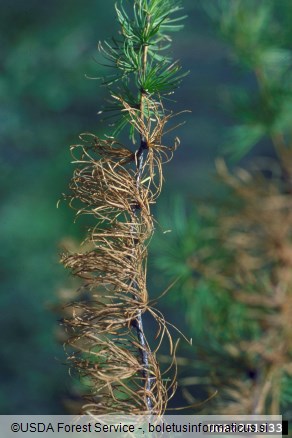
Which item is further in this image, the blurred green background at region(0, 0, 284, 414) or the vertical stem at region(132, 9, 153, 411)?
the blurred green background at region(0, 0, 284, 414)

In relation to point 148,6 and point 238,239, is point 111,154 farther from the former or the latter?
point 238,239

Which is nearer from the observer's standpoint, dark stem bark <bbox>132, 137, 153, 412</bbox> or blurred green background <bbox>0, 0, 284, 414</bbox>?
dark stem bark <bbox>132, 137, 153, 412</bbox>

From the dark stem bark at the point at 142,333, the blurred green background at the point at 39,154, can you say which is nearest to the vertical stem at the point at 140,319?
the dark stem bark at the point at 142,333

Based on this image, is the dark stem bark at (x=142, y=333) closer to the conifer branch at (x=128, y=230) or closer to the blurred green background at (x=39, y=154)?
the conifer branch at (x=128, y=230)

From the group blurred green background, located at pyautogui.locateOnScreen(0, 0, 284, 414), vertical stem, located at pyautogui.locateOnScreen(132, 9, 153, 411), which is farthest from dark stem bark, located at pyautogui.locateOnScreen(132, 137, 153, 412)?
blurred green background, located at pyautogui.locateOnScreen(0, 0, 284, 414)

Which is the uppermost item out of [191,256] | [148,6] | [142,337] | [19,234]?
[148,6]

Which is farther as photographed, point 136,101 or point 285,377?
point 285,377

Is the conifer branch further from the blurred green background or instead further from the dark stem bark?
the blurred green background

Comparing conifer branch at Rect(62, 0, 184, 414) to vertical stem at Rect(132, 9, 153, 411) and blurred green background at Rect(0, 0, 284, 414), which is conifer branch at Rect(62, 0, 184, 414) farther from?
blurred green background at Rect(0, 0, 284, 414)

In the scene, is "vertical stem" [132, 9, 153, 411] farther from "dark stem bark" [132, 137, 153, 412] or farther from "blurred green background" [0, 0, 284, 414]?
"blurred green background" [0, 0, 284, 414]

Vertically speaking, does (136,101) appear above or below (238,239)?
above

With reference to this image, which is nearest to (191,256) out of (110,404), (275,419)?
(275,419)
